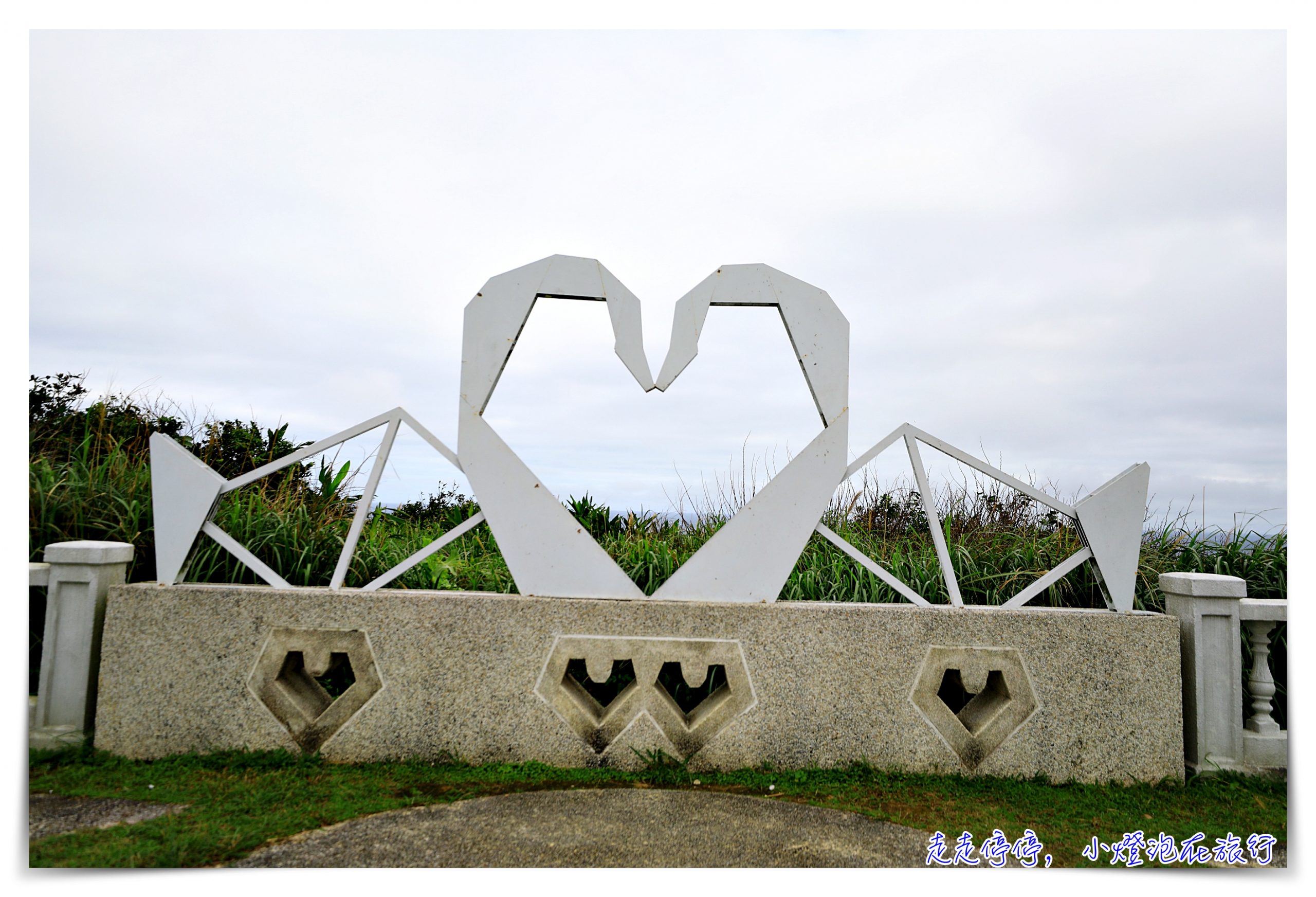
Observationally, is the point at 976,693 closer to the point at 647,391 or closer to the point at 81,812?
the point at 647,391

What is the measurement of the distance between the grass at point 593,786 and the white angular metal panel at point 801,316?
1815 mm

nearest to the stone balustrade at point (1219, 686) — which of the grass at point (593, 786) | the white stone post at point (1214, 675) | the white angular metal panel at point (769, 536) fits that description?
the white stone post at point (1214, 675)

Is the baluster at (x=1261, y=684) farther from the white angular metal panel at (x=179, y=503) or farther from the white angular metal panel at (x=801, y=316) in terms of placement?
the white angular metal panel at (x=179, y=503)

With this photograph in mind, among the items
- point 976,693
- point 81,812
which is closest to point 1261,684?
point 976,693

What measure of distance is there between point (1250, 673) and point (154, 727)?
18.6ft

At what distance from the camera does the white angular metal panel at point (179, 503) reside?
3.60 metres

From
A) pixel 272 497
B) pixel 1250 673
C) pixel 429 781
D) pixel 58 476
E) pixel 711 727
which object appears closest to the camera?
pixel 429 781

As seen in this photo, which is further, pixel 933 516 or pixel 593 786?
pixel 933 516

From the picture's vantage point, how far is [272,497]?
5742 mm

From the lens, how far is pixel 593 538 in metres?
3.61

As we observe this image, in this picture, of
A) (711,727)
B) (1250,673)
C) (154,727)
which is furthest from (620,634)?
(1250,673)

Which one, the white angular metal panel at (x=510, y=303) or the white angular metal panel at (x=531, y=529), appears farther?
the white angular metal panel at (x=510, y=303)

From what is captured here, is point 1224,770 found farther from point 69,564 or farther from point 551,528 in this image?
point 69,564

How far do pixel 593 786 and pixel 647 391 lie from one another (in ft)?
6.30
